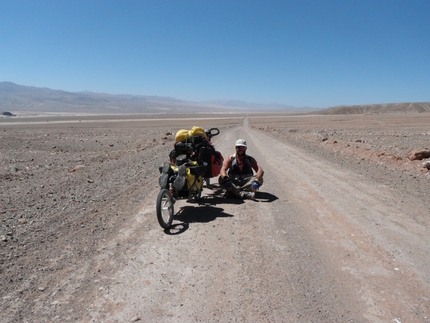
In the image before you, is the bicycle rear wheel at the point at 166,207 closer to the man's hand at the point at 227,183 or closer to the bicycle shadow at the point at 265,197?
the man's hand at the point at 227,183

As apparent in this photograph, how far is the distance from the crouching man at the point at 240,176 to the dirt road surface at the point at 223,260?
0.26 metres

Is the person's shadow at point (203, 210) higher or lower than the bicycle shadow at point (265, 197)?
lower

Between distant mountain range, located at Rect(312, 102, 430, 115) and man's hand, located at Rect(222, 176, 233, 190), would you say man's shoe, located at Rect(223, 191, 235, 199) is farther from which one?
distant mountain range, located at Rect(312, 102, 430, 115)

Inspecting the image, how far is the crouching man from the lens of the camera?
735 centimetres

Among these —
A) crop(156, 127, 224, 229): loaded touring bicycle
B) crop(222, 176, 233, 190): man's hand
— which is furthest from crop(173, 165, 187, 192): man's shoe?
crop(222, 176, 233, 190): man's hand

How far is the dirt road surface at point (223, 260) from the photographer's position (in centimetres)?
335

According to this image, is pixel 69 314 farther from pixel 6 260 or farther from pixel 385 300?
pixel 385 300

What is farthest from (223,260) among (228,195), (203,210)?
(228,195)

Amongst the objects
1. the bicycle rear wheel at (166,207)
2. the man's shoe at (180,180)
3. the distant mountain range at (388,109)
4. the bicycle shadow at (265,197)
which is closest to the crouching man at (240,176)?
the bicycle shadow at (265,197)

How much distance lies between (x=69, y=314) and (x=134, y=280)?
80 cm

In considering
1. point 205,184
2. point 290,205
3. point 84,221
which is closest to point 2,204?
point 84,221

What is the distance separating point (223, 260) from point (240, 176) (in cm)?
360

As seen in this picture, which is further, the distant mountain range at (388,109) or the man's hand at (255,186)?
the distant mountain range at (388,109)

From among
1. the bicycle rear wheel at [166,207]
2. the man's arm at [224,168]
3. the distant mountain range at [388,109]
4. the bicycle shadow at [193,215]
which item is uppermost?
the distant mountain range at [388,109]
